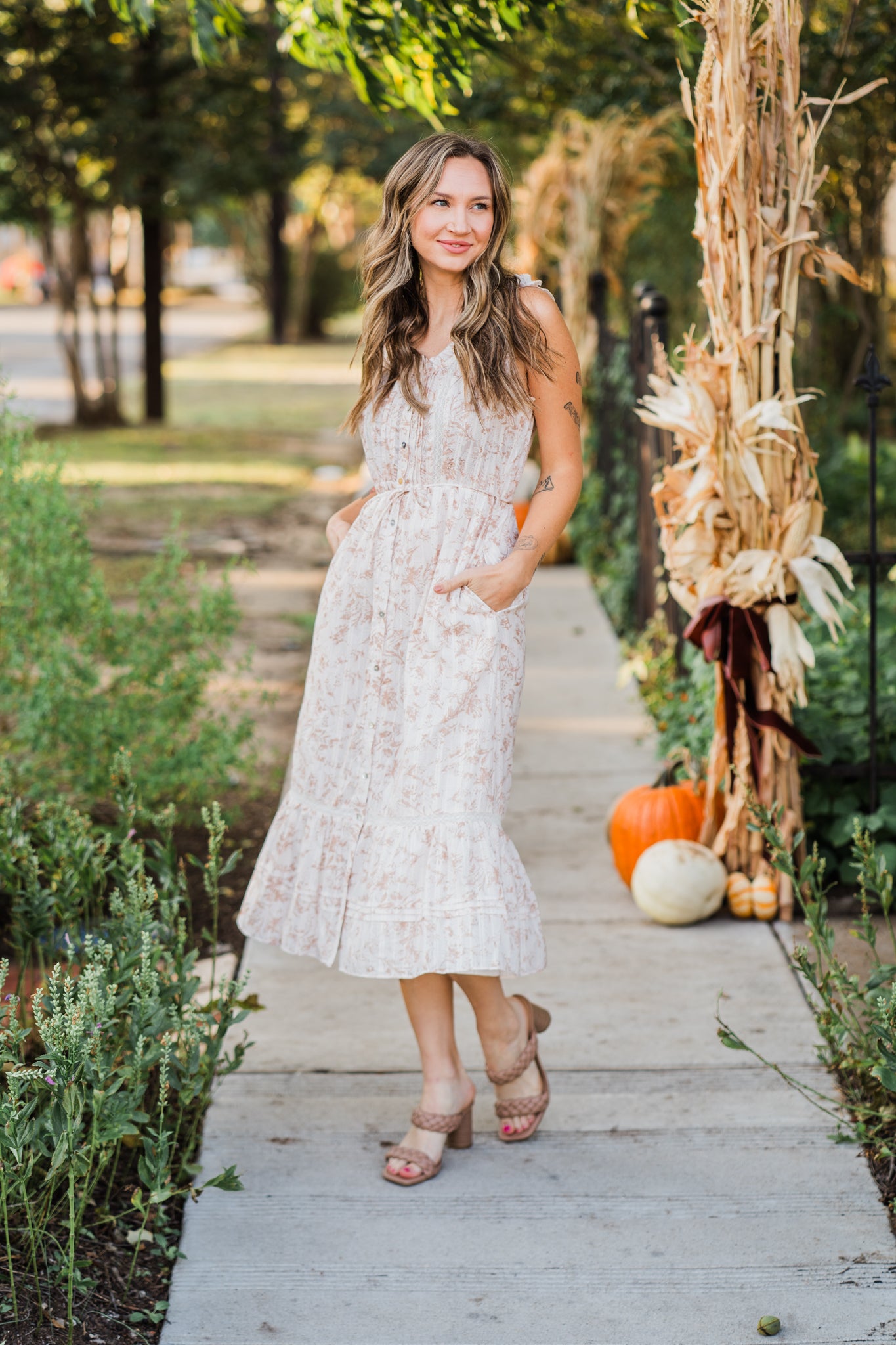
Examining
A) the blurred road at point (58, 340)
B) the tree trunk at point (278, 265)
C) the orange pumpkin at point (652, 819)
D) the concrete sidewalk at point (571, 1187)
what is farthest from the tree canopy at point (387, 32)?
the tree trunk at point (278, 265)

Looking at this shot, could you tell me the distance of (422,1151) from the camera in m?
2.81

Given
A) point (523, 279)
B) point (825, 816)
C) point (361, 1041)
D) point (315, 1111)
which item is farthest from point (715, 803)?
point (523, 279)

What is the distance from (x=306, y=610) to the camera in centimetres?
803

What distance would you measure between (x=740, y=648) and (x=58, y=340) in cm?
1610

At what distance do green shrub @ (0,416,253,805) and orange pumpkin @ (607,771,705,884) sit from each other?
3.77 feet

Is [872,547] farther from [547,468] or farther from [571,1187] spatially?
[571,1187]

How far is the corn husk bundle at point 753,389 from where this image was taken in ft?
11.0

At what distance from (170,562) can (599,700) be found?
2420 mm

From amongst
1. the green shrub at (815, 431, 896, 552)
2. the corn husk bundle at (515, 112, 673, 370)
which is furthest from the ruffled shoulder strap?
the corn husk bundle at (515, 112, 673, 370)

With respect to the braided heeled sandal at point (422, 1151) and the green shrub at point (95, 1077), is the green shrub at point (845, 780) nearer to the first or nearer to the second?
the braided heeled sandal at point (422, 1151)

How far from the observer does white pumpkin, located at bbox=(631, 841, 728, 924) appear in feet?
12.7

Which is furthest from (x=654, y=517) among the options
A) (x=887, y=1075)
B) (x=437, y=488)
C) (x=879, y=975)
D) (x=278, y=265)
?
(x=278, y=265)

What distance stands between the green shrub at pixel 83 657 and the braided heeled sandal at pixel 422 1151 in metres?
1.48

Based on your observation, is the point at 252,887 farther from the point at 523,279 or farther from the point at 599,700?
the point at 599,700
